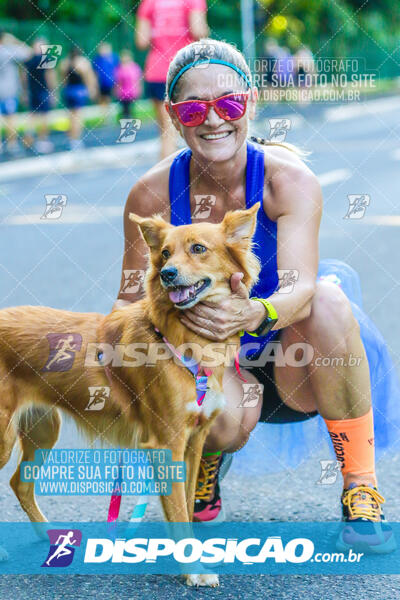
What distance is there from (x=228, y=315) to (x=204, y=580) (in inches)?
32.4

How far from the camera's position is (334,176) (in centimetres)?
1164

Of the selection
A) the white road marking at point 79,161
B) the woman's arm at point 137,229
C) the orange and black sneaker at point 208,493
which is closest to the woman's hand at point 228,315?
the woman's arm at point 137,229

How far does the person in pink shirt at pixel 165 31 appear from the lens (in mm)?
9500

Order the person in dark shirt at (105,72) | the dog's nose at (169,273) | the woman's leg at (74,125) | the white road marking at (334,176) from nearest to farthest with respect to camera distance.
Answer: the dog's nose at (169,273), the white road marking at (334,176), the woman's leg at (74,125), the person in dark shirt at (105,72)

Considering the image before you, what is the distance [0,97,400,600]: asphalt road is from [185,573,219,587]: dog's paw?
2 cm

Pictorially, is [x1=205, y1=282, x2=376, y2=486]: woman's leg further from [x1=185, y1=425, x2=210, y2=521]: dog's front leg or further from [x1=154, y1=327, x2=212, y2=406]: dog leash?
[x1=154, y1=327, x2=212, y2=406]: dog leash

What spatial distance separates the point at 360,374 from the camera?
3111 mm

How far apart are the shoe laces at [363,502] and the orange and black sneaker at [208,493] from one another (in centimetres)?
48

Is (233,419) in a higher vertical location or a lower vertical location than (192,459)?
higher

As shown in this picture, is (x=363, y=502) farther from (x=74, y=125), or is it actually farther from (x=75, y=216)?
(x=74, y=125)

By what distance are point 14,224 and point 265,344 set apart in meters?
6.65

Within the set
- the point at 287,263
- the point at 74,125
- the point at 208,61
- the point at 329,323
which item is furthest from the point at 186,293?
the point at 74,125

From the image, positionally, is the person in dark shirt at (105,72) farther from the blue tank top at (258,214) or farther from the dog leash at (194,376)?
the dog leash at (194,376)

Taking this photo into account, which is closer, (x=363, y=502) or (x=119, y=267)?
(x=363, y=502)
